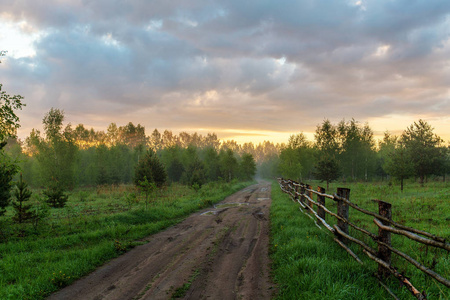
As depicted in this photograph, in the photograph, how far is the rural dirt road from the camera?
477 centimetres

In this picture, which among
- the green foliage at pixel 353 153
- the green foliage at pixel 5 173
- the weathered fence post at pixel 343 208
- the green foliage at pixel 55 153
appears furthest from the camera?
the green foliage at pixel 353 153

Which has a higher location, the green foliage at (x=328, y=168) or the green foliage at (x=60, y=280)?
the green foliage at (x=328, y=168)

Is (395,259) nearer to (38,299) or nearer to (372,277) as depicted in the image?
(372,277)

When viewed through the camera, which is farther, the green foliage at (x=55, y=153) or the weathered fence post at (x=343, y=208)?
the green foliage at (x=55, y=153)

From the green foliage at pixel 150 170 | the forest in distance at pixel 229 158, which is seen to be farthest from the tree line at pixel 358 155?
the green foliage at pixel 150 170

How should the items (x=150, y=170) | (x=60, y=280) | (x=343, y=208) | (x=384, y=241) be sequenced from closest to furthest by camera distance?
(x=384, y=241) < (x=60, y=280) < (x=343, y=208) < (x=150, y=170)

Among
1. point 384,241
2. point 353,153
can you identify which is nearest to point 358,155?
point 353,153

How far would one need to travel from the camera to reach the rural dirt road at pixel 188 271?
477 centimetres

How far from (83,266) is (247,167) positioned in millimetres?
64182

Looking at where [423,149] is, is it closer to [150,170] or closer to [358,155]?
[358,155]

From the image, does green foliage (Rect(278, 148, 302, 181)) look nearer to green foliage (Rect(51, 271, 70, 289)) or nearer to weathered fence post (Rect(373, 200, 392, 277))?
weathered fence post (Rect(373, 200, 392, 277))

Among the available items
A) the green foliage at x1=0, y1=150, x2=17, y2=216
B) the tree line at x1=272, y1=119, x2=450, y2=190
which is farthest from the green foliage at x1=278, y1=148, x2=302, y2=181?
the green foliage at x1=0, y1=150, x2=17, y2=216

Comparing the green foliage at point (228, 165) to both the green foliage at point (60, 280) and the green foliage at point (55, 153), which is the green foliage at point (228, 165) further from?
the green foliage at point (60, 280)

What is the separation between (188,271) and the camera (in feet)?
18.9
